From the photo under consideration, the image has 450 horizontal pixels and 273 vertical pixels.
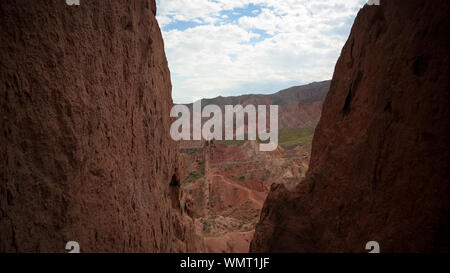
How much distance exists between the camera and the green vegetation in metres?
72.6

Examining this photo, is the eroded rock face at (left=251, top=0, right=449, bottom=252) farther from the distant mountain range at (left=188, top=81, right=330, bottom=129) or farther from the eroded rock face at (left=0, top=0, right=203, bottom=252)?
the distant mountain range at (left=188, top=81, right=330, bottom=129)

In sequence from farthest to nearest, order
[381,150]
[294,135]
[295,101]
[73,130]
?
1. [295,101]
2. [294,135]
3. [381,150]
4. [73,130]

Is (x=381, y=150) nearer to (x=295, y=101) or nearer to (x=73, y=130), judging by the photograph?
(x=73, y=130)

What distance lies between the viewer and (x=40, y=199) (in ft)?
14.5

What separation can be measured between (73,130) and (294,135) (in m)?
77.6

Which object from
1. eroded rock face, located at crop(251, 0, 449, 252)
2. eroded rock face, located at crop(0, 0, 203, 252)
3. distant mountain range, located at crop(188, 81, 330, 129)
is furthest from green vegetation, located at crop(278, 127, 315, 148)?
eroded rock face, located at crop(0, 0, 203, 252)

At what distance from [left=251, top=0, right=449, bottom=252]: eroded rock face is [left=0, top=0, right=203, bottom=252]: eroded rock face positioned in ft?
13.5

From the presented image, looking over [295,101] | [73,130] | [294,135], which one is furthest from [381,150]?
[295,101]

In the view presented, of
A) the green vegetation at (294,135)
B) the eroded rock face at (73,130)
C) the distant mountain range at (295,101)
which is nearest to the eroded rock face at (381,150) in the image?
the eroded rock face at (73,130)

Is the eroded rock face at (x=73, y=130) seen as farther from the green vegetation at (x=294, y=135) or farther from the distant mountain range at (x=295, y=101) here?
the distant mountain range at (x=295, y=101)

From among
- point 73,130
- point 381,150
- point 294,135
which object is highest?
point 73,130

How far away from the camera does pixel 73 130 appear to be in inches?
194
